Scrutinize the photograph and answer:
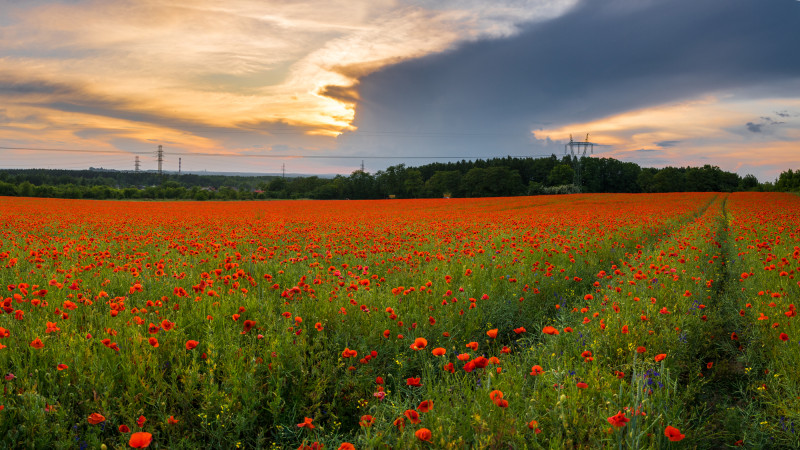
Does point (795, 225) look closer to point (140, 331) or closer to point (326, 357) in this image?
point (326, 357)

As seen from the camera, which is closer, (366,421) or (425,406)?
(425,406)

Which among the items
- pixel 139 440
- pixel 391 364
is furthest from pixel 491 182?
pixel 139 440

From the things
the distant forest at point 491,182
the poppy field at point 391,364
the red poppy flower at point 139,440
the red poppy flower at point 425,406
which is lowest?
the poppy field at point 391,364

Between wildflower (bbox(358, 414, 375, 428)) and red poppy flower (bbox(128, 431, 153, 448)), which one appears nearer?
red poppy flower (bbox(128, 431, 153, 448))

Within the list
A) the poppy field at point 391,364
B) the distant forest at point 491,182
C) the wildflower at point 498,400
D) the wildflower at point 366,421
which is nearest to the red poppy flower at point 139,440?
the poppy field at point 391,364

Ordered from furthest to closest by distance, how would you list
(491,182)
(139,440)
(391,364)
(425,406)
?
(491,182) < (391,364) < (425,406) < (139,440)

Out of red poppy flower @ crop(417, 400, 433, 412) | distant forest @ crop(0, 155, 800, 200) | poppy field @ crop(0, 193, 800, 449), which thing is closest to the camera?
red poppy flower @ crop(417, 400, 433, 412)

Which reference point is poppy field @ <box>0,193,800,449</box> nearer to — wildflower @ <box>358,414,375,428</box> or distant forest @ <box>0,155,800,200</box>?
wildflower @ <box>358,414,375,428</box>

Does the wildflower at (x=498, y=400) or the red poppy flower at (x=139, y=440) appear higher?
the wildflower at (x=498, y=400)

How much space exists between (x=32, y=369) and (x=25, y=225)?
50.1ft

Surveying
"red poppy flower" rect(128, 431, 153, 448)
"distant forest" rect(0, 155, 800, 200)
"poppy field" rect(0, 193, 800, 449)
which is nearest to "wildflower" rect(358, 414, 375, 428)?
"poppy field" rect(0, 193, 800, 449)

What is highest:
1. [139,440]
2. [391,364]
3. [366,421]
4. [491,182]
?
[491,182]

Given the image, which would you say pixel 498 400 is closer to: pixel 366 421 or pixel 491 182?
pixel 366 421

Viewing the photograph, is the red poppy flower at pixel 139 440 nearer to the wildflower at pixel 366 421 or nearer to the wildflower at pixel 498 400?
the wildflower at pixel 366 421
